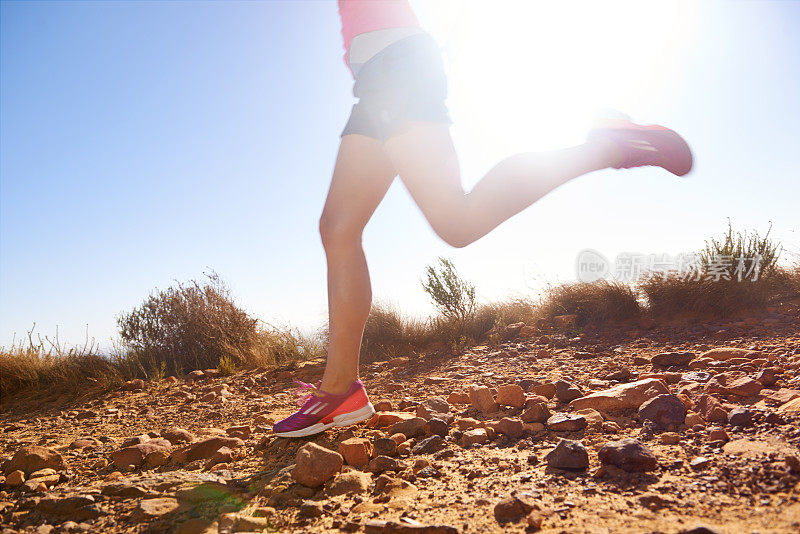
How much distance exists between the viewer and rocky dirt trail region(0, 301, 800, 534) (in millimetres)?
1221

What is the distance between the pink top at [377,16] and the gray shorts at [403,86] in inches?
3.7

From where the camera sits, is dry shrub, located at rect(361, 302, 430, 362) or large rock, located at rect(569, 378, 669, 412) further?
dry shrub, located at rect(361, 302, 430, 362)

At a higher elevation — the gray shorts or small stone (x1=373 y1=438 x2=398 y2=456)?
the gray shorts

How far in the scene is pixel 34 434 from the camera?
3252 millimetres

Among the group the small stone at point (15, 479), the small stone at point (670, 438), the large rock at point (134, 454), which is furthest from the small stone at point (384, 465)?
the small stone at point (15, 479)

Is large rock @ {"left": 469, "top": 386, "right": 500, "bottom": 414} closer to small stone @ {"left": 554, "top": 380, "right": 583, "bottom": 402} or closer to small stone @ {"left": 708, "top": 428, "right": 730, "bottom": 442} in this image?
small stone @ {"left": 554, "top": 380, "right": 583, "bottom": 402}

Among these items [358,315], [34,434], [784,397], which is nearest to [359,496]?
[358,315]

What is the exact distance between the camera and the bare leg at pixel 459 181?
1830 mm

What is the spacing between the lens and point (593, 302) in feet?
20.3

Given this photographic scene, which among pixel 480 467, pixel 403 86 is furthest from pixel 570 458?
pixel 403 86

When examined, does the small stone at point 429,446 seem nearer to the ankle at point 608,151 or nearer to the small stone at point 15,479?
the ankle at point 608,151

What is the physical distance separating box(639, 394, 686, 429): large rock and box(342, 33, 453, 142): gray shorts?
4.42 feet

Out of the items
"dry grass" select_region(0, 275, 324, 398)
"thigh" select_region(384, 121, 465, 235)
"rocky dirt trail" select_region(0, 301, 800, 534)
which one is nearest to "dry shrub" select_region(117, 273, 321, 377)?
"dry grass" select_region(0, 275, 324, 398)

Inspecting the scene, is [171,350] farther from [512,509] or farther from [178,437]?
[512,509]
